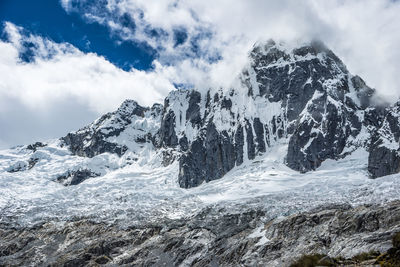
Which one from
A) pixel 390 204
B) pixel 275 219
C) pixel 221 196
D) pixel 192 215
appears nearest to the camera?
pixel 390 204

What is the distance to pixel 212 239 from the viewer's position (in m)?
127

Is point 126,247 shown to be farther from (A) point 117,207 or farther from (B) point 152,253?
(A) point 117,207

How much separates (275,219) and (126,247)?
1817 inches

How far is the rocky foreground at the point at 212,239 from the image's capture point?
9356 cm

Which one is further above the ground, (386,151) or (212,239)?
(386,151)

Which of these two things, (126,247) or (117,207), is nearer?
(126,247)

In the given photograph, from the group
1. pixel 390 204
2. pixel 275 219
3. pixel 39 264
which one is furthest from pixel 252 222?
pixel 39 264

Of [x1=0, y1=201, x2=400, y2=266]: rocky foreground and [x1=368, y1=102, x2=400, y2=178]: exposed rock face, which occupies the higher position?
[x1=368, y1=102, x2=400, y2=178]: exposed rock face

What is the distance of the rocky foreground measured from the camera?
9356 cm

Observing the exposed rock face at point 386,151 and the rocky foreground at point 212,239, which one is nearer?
the rocky foreground at point 212,239

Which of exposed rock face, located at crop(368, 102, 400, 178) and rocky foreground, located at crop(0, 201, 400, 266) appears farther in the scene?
exposed rock face, located at crop(368, 102, 400, 178)

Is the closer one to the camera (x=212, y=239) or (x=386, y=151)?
(x=212, y=239)

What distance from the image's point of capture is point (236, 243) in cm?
11506

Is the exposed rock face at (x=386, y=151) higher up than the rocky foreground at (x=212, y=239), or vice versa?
the exposed rock face at (x=386, y=151)
